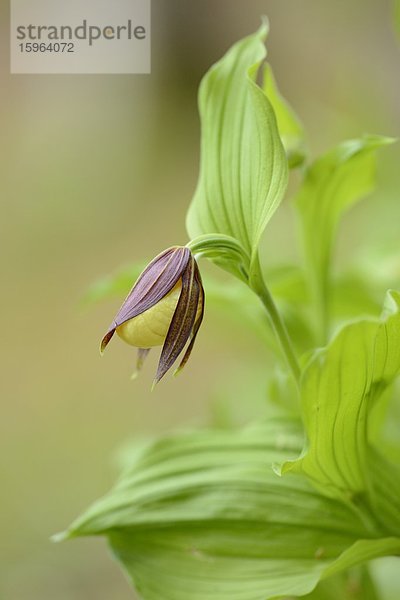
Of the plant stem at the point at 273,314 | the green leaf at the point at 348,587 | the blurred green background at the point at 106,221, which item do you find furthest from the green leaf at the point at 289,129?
the blurred green background at the point at 106,221

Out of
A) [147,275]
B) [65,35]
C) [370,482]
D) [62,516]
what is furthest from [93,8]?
[62,516]

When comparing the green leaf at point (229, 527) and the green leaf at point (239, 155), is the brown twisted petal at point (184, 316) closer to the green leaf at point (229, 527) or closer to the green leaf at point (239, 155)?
the green leaf at point (239, 155)

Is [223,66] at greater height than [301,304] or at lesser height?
greater

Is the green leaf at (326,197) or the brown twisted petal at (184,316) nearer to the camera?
the brown twisted petal at (184,316)

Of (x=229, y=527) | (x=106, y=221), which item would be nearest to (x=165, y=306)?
(x=229, y=527)

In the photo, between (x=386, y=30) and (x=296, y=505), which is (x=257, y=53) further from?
(x=386, y=30)
